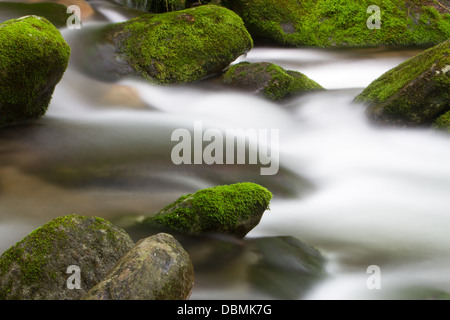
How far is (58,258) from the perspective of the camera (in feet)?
9.23

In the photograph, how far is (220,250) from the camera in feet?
11.9

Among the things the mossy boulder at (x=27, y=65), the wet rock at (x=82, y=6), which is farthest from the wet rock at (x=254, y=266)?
the wet rock at (x=82, y=6)

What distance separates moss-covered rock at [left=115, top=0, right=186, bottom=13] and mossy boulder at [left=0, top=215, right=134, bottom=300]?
7547mm

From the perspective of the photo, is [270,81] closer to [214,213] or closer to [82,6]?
[82,6]

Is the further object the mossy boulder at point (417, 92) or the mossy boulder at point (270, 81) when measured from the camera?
the mossy boulder at point (270, 81)

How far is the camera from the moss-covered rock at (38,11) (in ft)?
27.3

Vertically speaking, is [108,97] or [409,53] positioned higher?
[409,53]

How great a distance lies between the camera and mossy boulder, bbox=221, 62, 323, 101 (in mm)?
7652

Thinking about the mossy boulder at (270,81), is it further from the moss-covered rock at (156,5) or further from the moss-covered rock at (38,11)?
the moss-covered rock at (38,11)

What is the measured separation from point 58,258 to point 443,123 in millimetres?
5344

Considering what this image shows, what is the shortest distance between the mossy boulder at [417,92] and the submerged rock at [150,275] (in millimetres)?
4607
